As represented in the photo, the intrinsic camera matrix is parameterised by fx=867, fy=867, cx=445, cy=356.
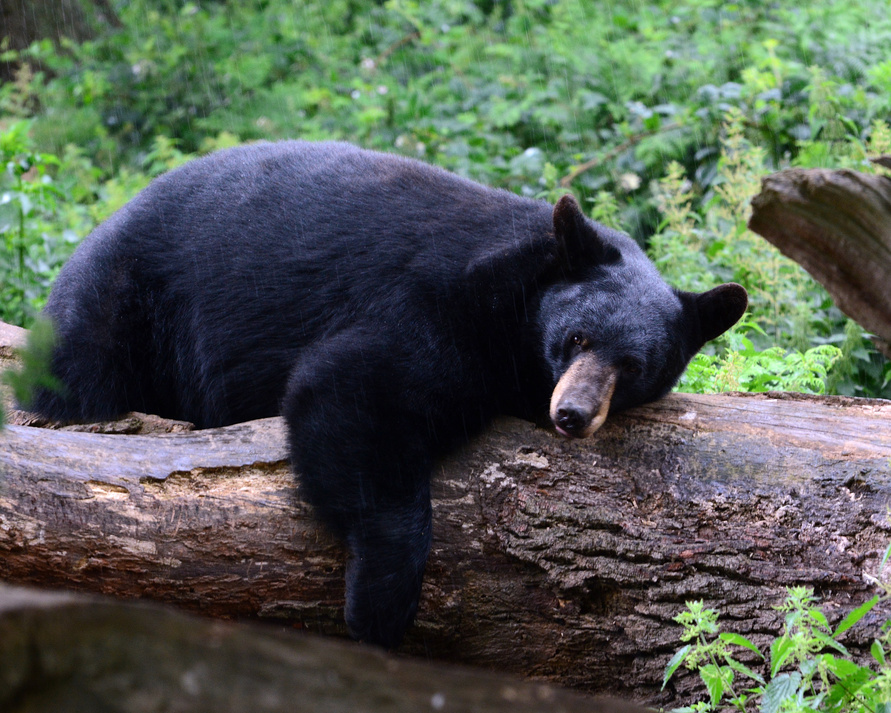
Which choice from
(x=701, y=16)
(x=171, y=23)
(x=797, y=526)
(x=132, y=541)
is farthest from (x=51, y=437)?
(x=171, y=23)

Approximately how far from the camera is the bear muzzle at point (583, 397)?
11.4 feet

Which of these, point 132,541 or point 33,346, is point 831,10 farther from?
point 33,346

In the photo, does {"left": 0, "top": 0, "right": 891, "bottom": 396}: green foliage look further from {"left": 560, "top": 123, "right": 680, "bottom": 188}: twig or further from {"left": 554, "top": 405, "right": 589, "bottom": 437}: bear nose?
{"left": 554, "top": 405, "right": 589, "bottom": 437}: bear nose

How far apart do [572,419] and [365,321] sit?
1062mm

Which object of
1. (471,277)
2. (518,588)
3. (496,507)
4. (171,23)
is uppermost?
(171,23)

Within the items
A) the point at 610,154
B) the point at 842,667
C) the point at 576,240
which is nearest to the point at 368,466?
the point at 576,240

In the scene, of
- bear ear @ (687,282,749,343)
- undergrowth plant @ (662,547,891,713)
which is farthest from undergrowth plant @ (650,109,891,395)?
undergrowth plant @ (662,547,891,713)

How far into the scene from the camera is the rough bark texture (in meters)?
2.92

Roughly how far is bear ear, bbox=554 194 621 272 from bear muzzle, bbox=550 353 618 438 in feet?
1.57

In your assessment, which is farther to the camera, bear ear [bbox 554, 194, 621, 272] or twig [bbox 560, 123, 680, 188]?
twig [bbox 560, 123, 680, 188]

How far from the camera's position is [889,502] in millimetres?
3375

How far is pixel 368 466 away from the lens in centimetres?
351

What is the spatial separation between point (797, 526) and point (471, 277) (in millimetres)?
1689

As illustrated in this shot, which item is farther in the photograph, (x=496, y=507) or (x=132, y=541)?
(x=496, y=507)
